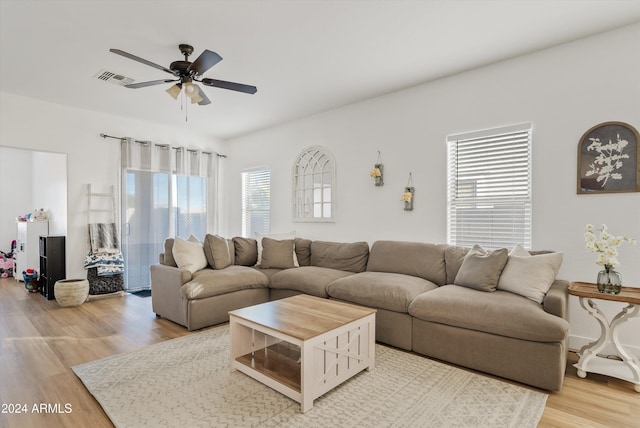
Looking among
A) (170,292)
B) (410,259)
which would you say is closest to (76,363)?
(170,292)

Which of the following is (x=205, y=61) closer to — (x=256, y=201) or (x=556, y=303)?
(x=556, y=303)

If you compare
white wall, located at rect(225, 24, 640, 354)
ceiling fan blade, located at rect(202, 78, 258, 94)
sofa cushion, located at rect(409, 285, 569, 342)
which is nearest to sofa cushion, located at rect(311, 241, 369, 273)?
white wall, located at rect(225, 24, 640, 354)

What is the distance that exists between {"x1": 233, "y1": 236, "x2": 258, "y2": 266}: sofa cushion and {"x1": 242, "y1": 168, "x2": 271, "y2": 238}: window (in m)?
1.10

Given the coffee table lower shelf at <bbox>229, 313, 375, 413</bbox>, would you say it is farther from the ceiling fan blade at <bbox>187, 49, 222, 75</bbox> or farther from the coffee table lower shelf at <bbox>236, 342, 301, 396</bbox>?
the ceiling fan blade at <bbox>187, 49, 222, 75</bbox>

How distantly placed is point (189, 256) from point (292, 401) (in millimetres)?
2306

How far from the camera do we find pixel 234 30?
275 centimetres

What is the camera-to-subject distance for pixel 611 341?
2.39 metres

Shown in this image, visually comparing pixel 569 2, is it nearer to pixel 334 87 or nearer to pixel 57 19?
pixel 334 87

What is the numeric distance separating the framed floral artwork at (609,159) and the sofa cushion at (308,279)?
2.45 metres

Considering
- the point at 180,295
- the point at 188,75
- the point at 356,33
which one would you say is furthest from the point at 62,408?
the point at 356,33

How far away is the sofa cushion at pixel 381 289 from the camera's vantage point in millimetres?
2941

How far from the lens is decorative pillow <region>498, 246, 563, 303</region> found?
8.55ft

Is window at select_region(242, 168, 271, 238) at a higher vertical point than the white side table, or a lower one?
higher

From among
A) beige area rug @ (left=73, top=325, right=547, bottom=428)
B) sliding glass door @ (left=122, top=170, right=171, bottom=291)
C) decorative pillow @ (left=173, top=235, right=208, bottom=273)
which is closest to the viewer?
beige area rug @ (left=73, top=325, right=547, bottom=428)
